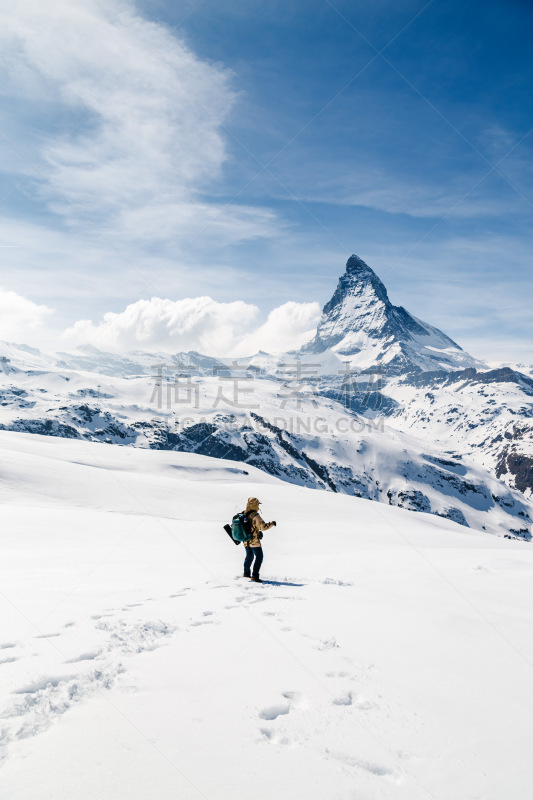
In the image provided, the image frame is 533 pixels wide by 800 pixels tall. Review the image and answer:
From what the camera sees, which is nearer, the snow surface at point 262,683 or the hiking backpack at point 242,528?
the snow surface at point 262,683

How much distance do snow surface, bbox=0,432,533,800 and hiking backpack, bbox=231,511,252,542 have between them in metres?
1.07

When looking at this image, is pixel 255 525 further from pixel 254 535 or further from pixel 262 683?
pixel 262 683

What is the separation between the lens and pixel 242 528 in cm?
1187

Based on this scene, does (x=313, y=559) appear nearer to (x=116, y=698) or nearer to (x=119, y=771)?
(x=116, y=698)

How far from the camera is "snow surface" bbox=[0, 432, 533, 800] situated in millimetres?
3695

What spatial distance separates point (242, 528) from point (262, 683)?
663 centimetres

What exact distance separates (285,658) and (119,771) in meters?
2.93

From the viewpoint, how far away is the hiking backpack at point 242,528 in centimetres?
1183

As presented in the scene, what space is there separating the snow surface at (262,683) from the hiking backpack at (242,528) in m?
1.07

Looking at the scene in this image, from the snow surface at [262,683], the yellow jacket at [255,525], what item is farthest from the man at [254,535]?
the snow surface at [262,683]

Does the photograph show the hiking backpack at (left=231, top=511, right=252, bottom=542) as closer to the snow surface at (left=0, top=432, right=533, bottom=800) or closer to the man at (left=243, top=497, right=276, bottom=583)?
the man at (left=243, top=497, right=276, bottom=583)

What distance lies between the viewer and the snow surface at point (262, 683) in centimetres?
370

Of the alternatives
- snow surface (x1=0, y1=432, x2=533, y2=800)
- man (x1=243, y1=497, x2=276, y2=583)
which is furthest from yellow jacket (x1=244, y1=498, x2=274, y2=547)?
snow surface (x1=0, y1=432, x2=533, y2=800)

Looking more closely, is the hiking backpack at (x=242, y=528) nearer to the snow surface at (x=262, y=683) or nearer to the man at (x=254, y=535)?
the man at (x=254, y=535)
